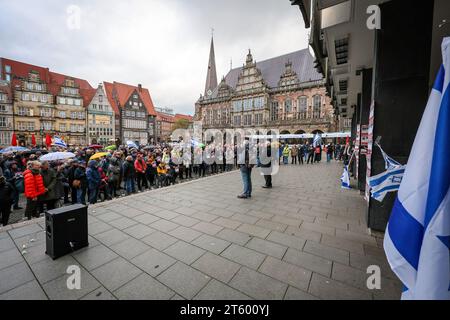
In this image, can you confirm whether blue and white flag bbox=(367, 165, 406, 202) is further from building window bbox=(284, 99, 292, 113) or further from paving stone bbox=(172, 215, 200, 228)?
building window bbox=(284, 99, 292, 113)

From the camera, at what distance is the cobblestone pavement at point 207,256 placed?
2324 mm

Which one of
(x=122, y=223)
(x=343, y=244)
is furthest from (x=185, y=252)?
(x=343, y=244)

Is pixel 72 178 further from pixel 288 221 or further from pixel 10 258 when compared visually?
pixel 288 221

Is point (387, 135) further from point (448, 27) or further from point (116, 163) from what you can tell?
point (116, 163)

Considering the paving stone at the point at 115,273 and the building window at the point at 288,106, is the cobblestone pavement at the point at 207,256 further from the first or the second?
the building window at the point at 288,106

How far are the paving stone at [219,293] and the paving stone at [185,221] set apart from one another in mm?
1892

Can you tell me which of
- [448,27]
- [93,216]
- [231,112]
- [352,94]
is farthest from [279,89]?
[93,216]

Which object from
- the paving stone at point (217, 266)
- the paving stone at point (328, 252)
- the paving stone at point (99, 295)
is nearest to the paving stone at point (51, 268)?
the paving stone at point (99, 295)

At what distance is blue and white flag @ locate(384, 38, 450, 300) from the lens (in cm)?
115

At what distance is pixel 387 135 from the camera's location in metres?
3.63

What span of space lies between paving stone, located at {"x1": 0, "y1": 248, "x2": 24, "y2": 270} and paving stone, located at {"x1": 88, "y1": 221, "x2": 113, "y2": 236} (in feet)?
3.23

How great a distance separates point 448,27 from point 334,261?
516cm

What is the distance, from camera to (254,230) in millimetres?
3930

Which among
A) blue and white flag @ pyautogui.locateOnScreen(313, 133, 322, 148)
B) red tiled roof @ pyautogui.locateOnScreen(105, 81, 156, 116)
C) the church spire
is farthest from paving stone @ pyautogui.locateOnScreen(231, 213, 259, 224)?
the church spire
